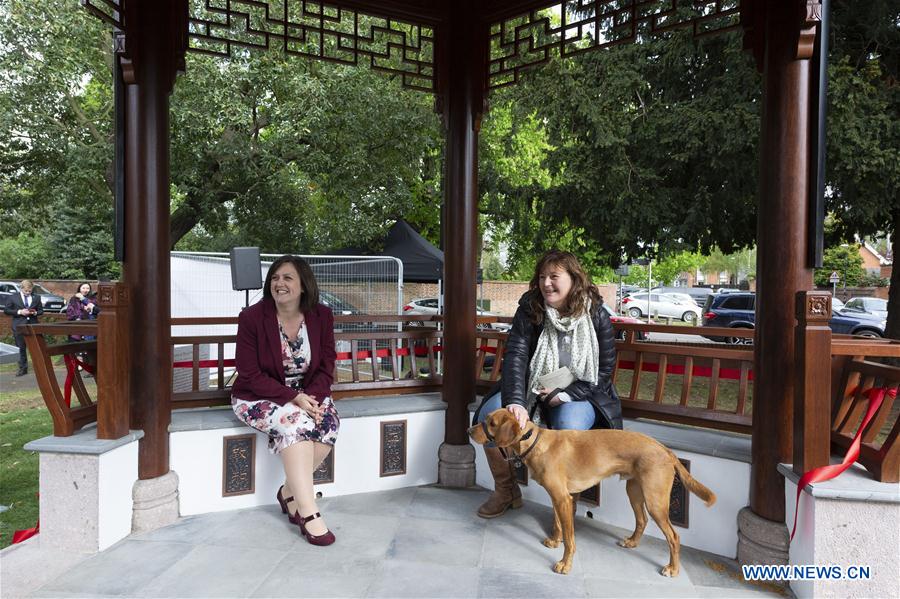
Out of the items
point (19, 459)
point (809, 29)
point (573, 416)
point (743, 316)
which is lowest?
point (19, 459)

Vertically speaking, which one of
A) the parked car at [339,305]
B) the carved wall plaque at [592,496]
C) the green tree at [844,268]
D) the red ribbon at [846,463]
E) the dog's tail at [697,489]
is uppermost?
the green tree at [844,268]

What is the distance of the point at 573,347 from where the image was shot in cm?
352

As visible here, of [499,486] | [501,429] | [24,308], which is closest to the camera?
[501,429]

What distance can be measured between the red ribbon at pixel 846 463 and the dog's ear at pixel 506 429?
1.37 metres

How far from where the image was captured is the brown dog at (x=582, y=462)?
308 cm

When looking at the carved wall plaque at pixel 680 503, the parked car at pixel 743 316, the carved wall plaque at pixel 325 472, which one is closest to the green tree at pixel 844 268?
the parked car at pixel 743 316

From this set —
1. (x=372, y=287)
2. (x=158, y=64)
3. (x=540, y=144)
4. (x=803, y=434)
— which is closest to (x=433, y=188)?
(x=540, y=144)

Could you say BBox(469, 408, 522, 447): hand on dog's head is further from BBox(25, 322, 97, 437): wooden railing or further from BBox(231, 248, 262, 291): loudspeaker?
BBox(231, 248, 262, 291): loudspeaker

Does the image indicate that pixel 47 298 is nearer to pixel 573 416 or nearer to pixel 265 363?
pixel 265 363

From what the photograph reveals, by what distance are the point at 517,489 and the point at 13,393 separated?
1014 cm

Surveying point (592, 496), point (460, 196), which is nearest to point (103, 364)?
point (460, 196)

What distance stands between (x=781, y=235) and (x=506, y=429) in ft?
5.68

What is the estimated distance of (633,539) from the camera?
3457 mm

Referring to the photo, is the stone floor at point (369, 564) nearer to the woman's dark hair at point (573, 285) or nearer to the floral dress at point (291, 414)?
the floral dress at point (291, 414)
